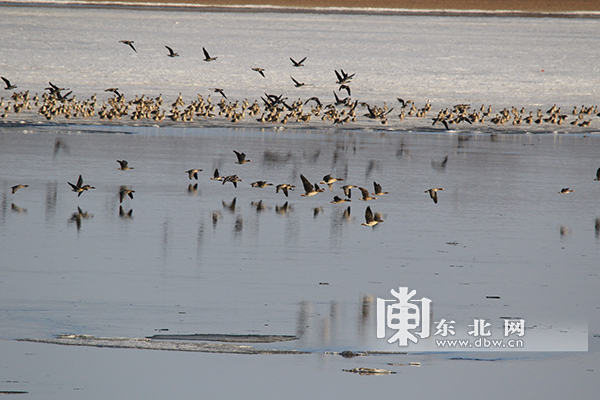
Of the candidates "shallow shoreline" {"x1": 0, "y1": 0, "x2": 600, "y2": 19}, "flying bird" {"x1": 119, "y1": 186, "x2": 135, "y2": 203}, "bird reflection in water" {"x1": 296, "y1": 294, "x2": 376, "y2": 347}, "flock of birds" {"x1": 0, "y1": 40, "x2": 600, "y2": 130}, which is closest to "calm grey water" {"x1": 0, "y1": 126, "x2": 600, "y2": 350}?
"bird reflection in water" {"x1": 296, "y1": 294, "x2": 376, "y2": 347}

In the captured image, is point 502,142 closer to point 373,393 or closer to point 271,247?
point 271,247

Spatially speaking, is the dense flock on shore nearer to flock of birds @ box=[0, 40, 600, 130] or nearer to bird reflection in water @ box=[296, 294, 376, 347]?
flock of birds @ box=[0, 40, 600, 130]

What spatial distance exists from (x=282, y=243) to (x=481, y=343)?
4025 mm

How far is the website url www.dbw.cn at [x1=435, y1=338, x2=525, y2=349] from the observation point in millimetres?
7738

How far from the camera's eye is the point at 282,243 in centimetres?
1145

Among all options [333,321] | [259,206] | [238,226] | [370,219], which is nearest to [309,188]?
[259,206]

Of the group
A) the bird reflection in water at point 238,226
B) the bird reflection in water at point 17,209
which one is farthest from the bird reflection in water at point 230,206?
the bird reflection in water at point 17,209

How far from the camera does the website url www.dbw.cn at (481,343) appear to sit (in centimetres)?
774

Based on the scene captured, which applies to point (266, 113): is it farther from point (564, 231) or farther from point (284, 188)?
point (564, 231)

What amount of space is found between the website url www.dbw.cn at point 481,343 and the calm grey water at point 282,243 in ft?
1.84

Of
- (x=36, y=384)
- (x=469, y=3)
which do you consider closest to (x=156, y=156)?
(x=36, y=384)

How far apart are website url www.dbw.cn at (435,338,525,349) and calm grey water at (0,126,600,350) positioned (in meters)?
0.56

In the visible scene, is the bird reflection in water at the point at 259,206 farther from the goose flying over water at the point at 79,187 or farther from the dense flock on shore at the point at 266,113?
the dense flock on shore at the point at 266,113

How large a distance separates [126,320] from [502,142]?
54.0 ft
